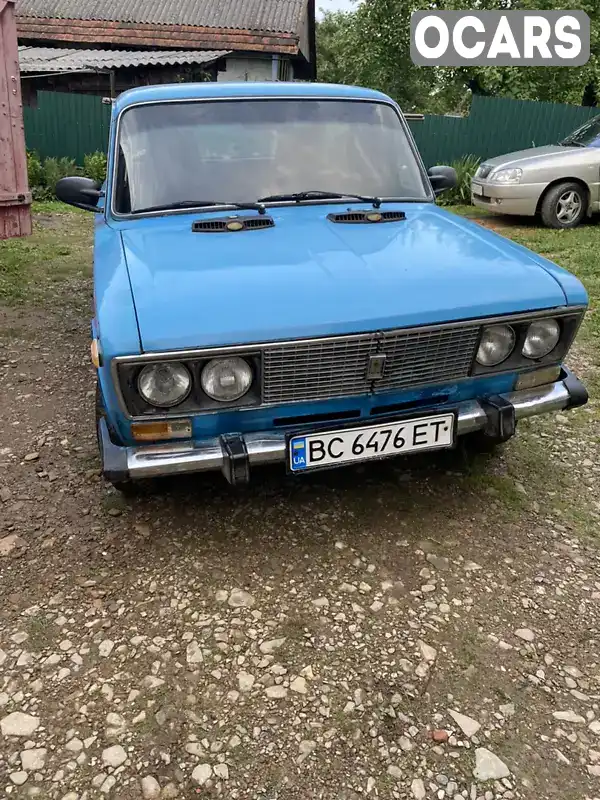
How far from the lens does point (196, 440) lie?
107 inches

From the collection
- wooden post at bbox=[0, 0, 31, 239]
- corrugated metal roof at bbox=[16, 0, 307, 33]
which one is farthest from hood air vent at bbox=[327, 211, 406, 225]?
corrugated metal roof at bbox=[16, 0, 307, 33]

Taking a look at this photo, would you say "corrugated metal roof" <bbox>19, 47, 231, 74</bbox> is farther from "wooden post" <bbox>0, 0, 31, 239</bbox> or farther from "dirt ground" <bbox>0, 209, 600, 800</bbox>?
"dirt ground" <bbox>0, 209, 600, 800</bbox>

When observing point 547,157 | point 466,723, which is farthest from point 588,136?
point 466,723

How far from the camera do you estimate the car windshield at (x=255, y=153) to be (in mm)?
3578

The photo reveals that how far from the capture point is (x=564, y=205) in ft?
31.7

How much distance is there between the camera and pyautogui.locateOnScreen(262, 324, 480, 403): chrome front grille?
103 inches

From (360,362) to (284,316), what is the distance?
0.37 m

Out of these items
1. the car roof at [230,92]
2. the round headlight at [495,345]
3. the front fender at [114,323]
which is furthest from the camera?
the car roof at [230,92]

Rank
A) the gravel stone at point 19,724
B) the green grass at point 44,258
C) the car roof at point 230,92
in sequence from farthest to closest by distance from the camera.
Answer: the green grass at point 44,258
the car roof at point 230,92
the gravel stone at point 19,724

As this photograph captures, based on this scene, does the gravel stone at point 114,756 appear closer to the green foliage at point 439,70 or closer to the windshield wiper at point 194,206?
the windshield wiper at point 194,206

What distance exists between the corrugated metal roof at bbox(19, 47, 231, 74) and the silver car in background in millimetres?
9002

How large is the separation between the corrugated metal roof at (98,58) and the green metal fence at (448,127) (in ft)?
5.57

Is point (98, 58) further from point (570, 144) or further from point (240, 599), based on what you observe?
point (240, 599)

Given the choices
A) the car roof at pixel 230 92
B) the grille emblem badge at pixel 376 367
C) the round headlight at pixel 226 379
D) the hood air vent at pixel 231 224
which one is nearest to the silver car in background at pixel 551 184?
the car roof at pixel 230 92
